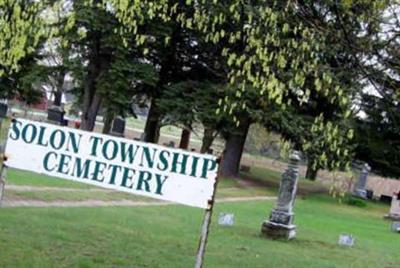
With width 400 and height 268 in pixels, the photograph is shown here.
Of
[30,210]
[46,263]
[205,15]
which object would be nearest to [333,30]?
[205,15]

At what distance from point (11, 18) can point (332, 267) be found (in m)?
7.10

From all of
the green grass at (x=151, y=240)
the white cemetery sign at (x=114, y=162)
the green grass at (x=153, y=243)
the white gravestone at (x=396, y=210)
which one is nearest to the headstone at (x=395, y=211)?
the white gravestone at (x=396, y=210)

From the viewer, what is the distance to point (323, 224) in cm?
2081

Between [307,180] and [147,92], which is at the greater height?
[147,92]

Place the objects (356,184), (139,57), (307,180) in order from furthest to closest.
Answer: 1. (307,180)
2. (356,184)
3. (139,57)

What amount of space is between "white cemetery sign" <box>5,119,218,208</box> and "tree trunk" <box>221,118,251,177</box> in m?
26.8

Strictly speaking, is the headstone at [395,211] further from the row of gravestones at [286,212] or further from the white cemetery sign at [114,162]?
the white cemetery sign at [114,162]

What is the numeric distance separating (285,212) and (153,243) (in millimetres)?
4568

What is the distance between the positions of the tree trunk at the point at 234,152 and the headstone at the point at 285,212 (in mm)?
18165

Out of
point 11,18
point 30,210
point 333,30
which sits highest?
point 333,30

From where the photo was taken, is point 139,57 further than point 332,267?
Yes

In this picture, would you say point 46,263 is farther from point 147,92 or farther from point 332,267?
point 147,92

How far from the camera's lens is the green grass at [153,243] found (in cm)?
916

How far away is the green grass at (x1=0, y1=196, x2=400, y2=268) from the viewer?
9.16 meters
